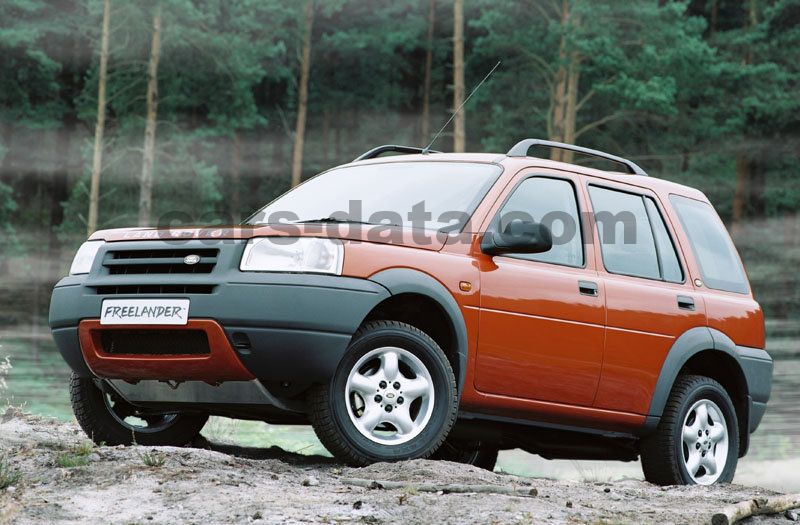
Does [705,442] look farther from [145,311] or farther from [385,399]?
[145,311]

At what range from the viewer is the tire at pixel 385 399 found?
19.4 ft

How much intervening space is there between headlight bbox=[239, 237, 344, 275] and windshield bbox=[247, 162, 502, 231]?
67cm

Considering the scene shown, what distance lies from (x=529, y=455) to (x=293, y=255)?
15233mm

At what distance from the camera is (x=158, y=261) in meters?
6.09

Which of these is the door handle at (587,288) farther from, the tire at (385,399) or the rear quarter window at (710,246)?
the rear quarter window at (710,246)

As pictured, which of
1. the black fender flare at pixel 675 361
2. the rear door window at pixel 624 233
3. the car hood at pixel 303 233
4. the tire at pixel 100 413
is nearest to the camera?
the car hood at pixel 303 233

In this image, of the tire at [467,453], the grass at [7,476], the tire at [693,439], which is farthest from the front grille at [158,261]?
the tire at [693,439]

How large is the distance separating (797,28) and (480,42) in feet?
34.8

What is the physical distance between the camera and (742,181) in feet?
136

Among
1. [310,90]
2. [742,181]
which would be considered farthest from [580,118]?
[310,90]

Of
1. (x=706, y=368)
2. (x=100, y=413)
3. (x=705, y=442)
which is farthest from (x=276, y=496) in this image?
(x=706, y=368)

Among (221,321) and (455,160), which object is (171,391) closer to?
(221,321)

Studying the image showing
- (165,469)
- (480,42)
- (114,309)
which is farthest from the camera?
(480,42)

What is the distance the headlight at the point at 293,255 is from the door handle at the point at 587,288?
5.70ft
